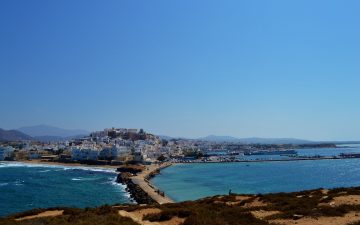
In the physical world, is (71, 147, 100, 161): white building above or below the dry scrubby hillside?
above

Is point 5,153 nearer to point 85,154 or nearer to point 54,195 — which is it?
point 85,154

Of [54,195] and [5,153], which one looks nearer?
[54,195]

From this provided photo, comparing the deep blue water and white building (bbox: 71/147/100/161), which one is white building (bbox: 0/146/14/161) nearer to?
white building (bbox: 71/147/100/161)

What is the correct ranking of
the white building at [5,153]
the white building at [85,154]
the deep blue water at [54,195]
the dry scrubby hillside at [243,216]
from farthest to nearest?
the white building at [5,153]
the white building at [85,154]
the deep blue water at [54,195]
the dry scrubby hillside at [243,216]

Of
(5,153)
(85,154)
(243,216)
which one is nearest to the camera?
(243,216)

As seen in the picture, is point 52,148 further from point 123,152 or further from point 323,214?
point 323,214

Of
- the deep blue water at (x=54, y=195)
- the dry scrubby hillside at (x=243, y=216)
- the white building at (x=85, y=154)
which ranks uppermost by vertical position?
the white building at (x=85, y=154)

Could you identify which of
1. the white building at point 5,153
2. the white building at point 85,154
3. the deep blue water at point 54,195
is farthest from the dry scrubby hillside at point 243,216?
the white building at point 5,153

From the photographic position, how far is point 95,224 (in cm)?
1489

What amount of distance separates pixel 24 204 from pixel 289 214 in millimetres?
35005

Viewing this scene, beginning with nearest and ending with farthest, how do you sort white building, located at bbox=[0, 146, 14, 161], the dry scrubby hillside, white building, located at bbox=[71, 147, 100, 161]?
the dry scrubby hillside → white building, located at bbox=[71, 147, 100, 161] → white building, located at bbox=[0, 146, 14, 161]

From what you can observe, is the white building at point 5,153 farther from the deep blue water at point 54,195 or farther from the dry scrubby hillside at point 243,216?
the dry scrubby hillside at point 243,216

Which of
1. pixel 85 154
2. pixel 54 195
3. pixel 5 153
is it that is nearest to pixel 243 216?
pixel 54 195

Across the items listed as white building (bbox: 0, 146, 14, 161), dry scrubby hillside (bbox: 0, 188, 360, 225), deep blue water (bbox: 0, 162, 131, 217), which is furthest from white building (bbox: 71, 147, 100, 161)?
dry scrubby hillside (bbox: 0, 188, 360, 225)
